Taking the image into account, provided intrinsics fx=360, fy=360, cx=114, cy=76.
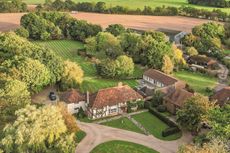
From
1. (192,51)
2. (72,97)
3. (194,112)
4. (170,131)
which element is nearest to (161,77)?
(170,131)

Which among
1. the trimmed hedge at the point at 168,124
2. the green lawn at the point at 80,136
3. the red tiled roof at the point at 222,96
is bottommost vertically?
the green lawn at the point at 80,136

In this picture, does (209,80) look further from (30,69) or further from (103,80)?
(30,69)

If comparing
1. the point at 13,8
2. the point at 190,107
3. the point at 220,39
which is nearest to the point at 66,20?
the point at 13,8

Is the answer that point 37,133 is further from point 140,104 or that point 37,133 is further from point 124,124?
point 140,104

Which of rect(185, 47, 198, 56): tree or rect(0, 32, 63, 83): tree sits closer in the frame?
rect(0, 32, 63, 83): tree

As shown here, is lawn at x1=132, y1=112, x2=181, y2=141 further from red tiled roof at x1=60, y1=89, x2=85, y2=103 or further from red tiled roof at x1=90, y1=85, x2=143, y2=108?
red tiled roof at x1=60, y1=89, x2=85, y2=103

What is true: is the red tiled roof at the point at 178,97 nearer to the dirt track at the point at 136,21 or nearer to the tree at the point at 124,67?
the tree at the point at 124,67

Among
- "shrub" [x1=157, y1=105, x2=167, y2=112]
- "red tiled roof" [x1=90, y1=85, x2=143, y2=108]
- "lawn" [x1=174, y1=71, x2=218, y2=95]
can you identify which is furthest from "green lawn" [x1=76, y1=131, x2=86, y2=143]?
"lawn" [x1=174, y1=71, x2=218, y2=95]

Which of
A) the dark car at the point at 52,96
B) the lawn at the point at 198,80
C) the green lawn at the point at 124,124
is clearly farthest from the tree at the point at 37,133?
the lawn at the point at 198,80
